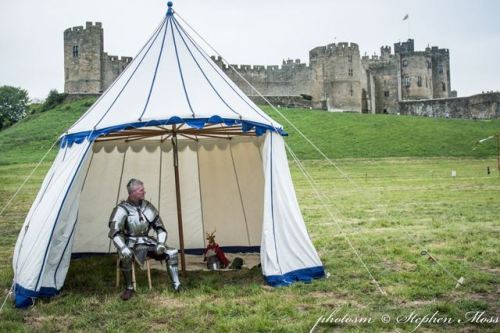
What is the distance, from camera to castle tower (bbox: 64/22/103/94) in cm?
5991

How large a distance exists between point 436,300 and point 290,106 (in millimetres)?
55921

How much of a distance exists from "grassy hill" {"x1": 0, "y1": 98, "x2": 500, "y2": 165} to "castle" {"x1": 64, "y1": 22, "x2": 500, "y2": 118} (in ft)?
27.5

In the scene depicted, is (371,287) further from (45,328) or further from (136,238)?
(45,328)

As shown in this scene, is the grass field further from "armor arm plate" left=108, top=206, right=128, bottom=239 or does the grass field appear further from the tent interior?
the tent interior

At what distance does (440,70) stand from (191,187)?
75.6 meters

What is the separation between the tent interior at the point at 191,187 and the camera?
9.10 m

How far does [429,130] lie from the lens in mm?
44062

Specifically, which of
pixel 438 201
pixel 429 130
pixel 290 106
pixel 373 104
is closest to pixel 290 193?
pixel 438 201

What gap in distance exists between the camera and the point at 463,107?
61000 millimetres

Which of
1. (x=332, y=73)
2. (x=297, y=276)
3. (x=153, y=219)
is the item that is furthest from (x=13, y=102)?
(x=297, y=276)

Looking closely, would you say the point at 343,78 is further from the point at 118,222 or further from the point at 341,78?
the point at 118,222

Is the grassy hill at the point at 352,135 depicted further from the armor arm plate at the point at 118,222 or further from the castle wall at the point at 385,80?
the armor arm plate at the point at 118,222

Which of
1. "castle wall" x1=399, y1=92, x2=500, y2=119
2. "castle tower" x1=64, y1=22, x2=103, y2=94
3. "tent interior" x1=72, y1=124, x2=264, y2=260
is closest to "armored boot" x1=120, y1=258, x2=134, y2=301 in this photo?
"tent interior" x1=72, y1=124, x2=264, y2=260

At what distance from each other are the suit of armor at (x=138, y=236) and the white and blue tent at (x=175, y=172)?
0.60m
